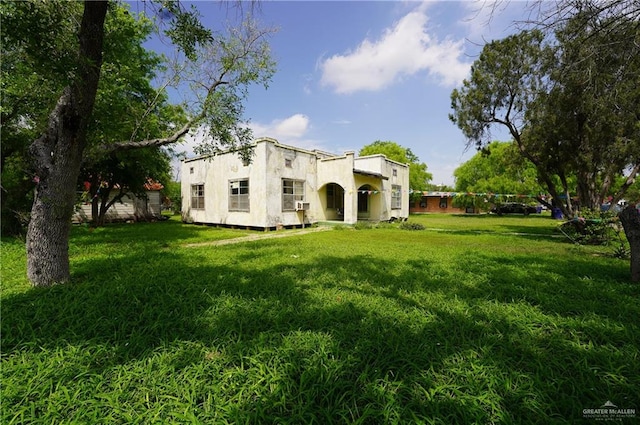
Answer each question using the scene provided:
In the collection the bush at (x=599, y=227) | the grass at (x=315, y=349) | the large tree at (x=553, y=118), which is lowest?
the grass at (x=315, y=349)

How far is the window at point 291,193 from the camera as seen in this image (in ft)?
46.9

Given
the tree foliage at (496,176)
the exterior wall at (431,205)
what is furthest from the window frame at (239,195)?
the exterior wall at (431,205)

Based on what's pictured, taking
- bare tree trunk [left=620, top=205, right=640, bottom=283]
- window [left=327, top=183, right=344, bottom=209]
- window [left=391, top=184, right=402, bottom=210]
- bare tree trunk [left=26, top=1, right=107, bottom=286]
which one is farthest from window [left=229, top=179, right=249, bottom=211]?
bare tree trunk [left=620, top=205, right=640, bottom=283]

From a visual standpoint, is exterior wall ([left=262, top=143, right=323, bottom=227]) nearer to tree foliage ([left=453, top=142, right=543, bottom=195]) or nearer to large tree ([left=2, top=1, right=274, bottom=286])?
large tree ([left=2, top=1, right=274, bottom=286])

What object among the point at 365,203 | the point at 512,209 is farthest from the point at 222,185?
the point at 512,209

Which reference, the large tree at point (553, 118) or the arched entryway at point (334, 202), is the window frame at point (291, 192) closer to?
the arched entryway at point (334, 202)

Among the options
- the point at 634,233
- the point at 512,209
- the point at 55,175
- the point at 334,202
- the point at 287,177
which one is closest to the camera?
the point at 55,175

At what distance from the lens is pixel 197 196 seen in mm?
17281

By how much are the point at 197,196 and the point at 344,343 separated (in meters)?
16.7

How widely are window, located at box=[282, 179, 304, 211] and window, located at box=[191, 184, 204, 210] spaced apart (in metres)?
5.87

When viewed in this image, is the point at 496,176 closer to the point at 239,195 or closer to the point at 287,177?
the point at 287,177

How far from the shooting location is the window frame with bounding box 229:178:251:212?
14.2 meters

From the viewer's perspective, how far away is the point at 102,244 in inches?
330

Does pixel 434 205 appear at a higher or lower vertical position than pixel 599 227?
higher
